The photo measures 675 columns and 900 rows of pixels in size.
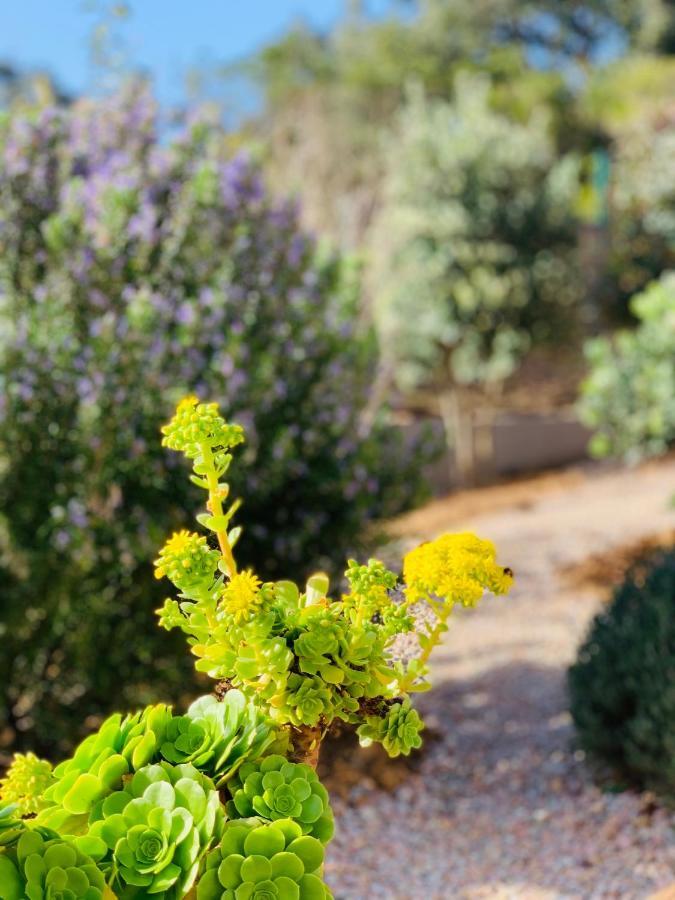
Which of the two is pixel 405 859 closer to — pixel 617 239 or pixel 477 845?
pixel 477 845

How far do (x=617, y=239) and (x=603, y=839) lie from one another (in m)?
10.0

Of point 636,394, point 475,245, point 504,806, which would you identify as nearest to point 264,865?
point 504,806

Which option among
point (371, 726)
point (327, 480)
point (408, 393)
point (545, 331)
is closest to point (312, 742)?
point (371, 726)

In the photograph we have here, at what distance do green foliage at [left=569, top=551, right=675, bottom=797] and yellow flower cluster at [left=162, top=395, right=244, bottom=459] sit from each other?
2198 mm

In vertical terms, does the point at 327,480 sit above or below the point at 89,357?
below

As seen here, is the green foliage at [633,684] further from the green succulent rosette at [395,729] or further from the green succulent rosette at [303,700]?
the green succulent rosette at [303,700]

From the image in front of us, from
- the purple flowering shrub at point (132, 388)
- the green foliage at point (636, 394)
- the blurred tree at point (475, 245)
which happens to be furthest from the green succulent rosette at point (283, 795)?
the blurred tree at point (475, 245)

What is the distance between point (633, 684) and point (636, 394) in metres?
2.67

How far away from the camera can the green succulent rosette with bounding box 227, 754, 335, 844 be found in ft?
5.52

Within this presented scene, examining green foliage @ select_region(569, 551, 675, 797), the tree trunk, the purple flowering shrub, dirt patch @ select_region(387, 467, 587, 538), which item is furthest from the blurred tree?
green foliage @ select_region(569, 551, 675, 797)

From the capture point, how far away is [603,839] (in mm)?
3510

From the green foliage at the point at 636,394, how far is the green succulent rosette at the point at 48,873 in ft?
15.3

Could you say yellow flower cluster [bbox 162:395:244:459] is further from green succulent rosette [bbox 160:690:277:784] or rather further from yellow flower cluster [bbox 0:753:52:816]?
yellow flower cluster [bbox 0:753:52:816]

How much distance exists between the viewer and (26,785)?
1.86 metres
